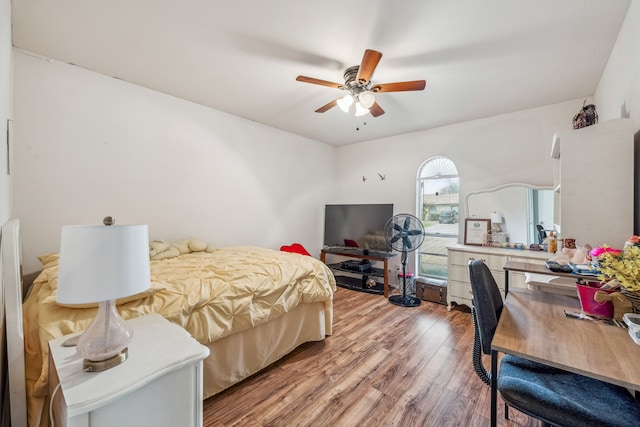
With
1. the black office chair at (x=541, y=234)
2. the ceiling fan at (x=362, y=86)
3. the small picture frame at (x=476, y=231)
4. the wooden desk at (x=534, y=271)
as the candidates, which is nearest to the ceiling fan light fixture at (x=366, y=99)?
the ceiling fan at (x=362, y=86)

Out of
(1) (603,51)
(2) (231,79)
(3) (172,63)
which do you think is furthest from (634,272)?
(3) (172,63)

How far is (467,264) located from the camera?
302 cm

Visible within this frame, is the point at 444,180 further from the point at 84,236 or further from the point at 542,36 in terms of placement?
the point at 84,236

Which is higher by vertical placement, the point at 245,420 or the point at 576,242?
the point at 576,242

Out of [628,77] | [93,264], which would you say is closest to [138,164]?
[93,264]

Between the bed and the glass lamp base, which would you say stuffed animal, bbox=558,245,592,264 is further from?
the glass lamp base

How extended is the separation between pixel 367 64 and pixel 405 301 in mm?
2819

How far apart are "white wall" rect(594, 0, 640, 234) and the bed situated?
7.73 ft

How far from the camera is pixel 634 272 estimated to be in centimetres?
103

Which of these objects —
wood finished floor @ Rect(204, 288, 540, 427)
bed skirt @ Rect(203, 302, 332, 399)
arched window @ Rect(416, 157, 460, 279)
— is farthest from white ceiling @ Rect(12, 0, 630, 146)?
wood finished floor @ Rect(204, 288, 540, 427)

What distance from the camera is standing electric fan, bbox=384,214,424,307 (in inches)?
134

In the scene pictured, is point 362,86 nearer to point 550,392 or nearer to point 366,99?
point 366,99

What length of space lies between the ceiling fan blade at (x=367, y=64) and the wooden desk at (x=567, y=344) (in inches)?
64.9

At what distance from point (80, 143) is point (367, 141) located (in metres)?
3.72
